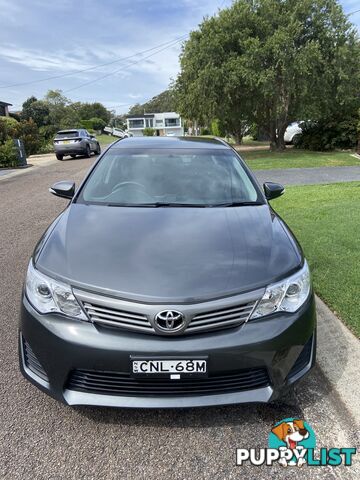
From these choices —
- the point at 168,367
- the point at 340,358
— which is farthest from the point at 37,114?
the point at 168,367

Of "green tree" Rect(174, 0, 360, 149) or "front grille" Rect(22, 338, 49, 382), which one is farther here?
"green tree" Rect(174, 0, 360, 149)

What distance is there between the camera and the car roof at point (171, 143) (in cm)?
388

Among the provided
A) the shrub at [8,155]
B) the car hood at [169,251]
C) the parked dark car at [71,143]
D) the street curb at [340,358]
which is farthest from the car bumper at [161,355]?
the parked dark car at [71,143]

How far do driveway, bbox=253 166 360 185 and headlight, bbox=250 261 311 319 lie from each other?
909 cm

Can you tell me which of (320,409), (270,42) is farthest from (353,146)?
(320,409)

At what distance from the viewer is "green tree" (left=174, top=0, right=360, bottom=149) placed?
16.7 metres

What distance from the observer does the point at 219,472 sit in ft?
6.46

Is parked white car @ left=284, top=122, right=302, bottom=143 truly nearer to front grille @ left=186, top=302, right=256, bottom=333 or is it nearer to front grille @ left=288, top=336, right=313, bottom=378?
front grille @ left=288, top=336, right=313, bottom=378

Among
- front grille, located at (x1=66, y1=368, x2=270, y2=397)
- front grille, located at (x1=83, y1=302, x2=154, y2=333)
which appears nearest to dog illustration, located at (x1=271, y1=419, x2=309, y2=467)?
front grille, located at (x1=66, y1=368, x2=270, y2=397)

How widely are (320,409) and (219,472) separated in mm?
789

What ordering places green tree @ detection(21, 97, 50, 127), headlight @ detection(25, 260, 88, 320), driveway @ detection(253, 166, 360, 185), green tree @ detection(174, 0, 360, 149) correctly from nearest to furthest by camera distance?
1. headlight @ detection(25, 260, 88, 320)
2. driveway @ detection(253, 166, 360, 185)
3. green tree @ detection(174, 0, 360, 149)
4. green tree @ detection(21, 97, 50, 127)

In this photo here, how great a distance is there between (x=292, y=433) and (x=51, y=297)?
1.55 m

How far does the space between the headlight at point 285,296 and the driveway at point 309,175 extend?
9090 mm

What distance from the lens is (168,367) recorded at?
6.35ft
